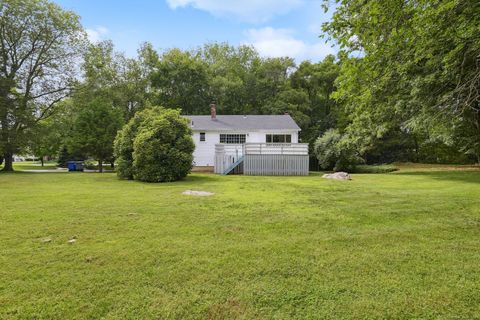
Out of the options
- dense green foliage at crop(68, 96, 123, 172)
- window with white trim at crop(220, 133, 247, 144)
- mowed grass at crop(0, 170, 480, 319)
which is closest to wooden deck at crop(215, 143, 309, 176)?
window with white trim at crop(220, 133, 247, 144)

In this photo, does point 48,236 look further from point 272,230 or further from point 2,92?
point 2,92

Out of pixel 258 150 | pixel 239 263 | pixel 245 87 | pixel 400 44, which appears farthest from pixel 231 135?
pixel 239 263

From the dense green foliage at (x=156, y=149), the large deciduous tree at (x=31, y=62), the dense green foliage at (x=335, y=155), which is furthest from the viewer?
the dense green foliage at (x=335, y=155)

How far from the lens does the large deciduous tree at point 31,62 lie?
1967 cm

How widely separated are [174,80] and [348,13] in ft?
100

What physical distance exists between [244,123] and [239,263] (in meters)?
20.4

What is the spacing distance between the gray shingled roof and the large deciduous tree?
1064 centimetres

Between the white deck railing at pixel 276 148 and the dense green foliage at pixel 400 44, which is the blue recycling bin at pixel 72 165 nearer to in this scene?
the white deck railing at pixel 276 148

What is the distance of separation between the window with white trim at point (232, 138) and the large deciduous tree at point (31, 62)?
12977 mm

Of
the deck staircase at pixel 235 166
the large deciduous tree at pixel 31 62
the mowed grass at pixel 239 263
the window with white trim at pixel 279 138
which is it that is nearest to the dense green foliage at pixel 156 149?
the deck staircase at pixel 235 166

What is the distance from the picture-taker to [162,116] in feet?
45.1

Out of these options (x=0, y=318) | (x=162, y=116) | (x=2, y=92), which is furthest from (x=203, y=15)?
(x=0, y=318)

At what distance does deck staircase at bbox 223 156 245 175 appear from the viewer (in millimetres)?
17641

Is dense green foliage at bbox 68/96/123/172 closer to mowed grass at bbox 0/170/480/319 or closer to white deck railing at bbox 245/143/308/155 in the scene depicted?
white deck railing at bbox 245/143/308/155
